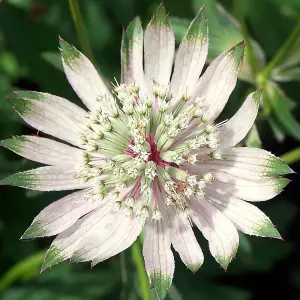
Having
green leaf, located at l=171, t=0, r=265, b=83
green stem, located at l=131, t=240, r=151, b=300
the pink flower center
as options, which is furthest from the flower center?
green leaf, located at l=171, t=0, r=265, b=83

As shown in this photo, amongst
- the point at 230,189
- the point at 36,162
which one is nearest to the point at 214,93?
the point at 230,189

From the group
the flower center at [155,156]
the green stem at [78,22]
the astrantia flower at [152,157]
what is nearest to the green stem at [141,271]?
the astrantia flower at [152,157]

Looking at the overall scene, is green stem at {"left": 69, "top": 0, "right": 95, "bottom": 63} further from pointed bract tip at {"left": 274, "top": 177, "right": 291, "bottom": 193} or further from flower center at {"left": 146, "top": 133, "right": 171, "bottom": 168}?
pointed bract tip at {"left": 274, "top": 177, "right": 291, "bottom": 193}

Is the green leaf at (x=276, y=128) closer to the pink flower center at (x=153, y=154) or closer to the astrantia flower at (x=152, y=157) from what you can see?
the astrantia flower at (x=152, y=157)

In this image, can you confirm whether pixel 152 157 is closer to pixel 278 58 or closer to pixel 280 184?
pixel 280 184

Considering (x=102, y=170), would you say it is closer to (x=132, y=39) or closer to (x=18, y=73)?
(x=132, y=39)

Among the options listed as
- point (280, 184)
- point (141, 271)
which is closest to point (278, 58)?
point (280, 184)
